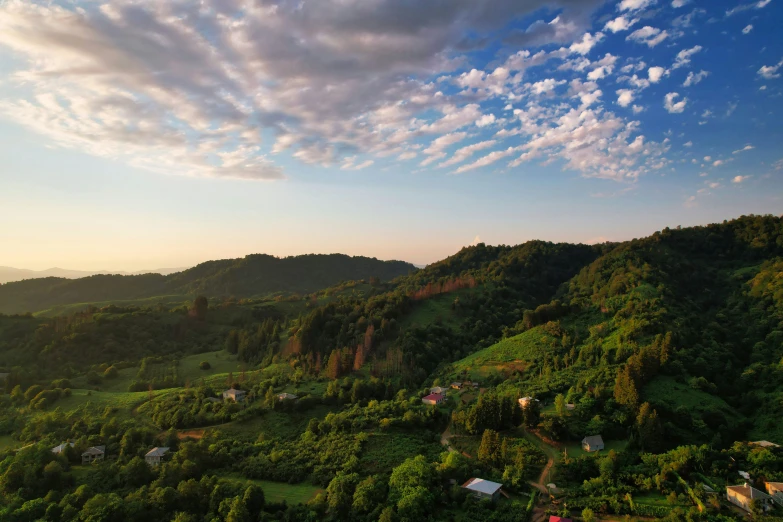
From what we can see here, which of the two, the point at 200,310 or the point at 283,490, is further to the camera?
the point at 200,310

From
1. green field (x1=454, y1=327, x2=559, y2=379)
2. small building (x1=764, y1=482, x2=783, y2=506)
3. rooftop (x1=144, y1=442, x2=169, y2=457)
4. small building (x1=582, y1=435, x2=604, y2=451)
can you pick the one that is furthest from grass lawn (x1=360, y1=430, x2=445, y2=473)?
small building (x1=764, y1=482, x2=783, y2=506)

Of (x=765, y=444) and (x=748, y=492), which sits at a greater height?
(x=765, y=444)

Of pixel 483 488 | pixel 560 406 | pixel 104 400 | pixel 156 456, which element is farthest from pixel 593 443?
A: pixel 104 400

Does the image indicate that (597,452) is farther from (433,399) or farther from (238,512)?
(238,512)

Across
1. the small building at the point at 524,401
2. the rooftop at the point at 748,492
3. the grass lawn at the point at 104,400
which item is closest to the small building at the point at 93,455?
the grass lawn at the point at 104,400

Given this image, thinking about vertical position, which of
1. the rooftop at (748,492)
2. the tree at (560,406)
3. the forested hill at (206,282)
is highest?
the forested hill at (206,282)

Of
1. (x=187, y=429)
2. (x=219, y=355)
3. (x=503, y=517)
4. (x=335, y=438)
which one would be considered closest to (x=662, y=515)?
(x=503, y=517)

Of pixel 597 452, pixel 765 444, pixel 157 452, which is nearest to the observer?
pixel 765 444

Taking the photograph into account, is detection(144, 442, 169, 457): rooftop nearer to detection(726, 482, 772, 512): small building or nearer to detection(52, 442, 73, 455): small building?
detection(52, 442, 73, 455): small building

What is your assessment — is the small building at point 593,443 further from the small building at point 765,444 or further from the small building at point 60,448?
the small building at point 60,448
